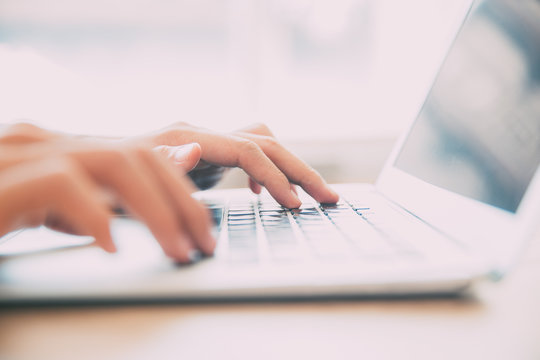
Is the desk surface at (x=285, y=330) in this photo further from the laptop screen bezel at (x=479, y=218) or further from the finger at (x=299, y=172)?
the finger at (x=299, y=172)

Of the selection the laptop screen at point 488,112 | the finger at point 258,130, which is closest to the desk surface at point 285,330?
the laptop screen at point 488,112

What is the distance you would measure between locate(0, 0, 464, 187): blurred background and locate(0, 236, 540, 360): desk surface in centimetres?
101

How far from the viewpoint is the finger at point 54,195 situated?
0.80 feet

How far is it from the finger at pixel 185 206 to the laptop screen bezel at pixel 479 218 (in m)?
0.21

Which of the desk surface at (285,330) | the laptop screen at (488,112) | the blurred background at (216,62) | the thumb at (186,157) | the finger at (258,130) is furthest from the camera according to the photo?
the blurred background at (216,62)

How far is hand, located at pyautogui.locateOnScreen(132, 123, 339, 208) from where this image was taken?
1.58 ft

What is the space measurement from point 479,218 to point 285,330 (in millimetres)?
214

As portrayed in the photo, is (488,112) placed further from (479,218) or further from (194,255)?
(194,255)

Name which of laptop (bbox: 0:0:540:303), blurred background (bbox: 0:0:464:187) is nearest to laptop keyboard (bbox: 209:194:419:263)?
laptop (bbox: 0:0:540:303)

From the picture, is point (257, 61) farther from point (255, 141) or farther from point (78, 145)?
point (78, 145)

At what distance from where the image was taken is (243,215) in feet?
1.43

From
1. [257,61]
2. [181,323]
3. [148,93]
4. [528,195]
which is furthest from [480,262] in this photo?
[148,93]

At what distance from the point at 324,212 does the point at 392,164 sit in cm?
24

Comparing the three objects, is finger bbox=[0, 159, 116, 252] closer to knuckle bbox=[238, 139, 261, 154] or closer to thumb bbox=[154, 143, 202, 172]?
thumb bbox=[154, 143, 202, 172]
